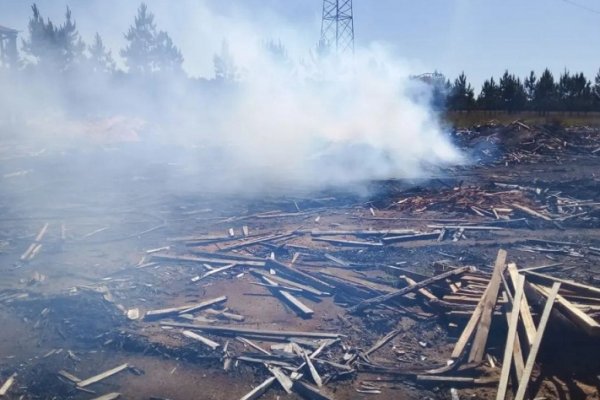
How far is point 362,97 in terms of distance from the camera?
26250 millimetres

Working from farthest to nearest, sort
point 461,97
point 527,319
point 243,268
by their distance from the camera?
1. point 461,97
2. point 243,268
3. point 527,319

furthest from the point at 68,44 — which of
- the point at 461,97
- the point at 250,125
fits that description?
the point at 461,97

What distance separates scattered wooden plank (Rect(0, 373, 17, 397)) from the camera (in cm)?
448

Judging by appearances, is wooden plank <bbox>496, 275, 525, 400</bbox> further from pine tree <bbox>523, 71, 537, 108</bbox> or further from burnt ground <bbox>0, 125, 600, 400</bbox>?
pine tree <bbox>523, 71, 537, 108</bbox>

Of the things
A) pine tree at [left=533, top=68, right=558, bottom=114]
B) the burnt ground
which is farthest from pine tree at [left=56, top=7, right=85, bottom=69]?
pine tree at [left=533, top=68, right=558, bottom=114]

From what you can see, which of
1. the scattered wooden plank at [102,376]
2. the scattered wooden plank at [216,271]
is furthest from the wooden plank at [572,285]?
the scattered wooden plank at [102,376]

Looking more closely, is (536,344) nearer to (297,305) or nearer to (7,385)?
(297,305)

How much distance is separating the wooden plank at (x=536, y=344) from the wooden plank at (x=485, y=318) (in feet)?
1.91

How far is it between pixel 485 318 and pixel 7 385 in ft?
18.7

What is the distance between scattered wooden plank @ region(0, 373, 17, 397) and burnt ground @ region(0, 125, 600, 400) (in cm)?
8

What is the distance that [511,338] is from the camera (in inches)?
191

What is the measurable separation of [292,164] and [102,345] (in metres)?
15.9

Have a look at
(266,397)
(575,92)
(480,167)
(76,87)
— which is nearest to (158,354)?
(266,397)

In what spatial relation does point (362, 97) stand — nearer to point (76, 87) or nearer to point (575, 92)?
point (76, 87)
